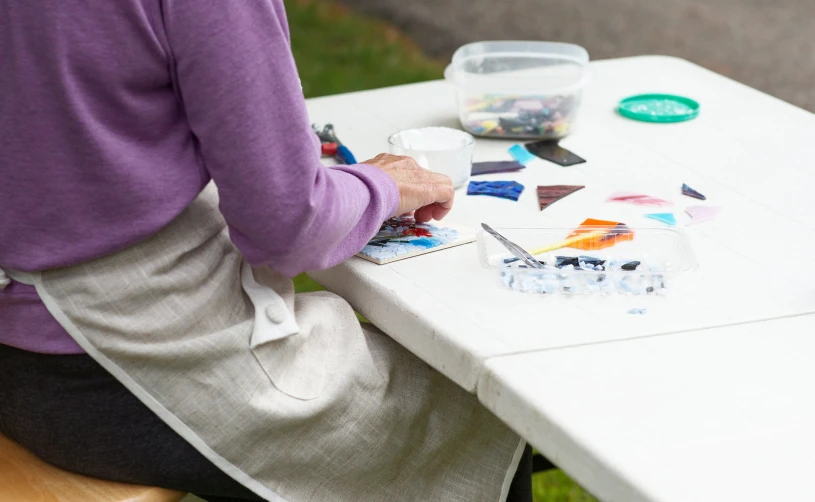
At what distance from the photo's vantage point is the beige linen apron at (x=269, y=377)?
107 centimetres

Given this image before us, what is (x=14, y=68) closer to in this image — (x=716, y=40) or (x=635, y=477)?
(x=635, y=477)

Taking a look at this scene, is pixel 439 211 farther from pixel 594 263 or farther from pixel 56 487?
pixel 56 487

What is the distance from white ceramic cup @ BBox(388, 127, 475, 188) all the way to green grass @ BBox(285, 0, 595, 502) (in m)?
2.62

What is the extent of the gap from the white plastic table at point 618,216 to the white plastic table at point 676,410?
0.12ft

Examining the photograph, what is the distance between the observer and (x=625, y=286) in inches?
45.4

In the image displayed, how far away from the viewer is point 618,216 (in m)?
1.34

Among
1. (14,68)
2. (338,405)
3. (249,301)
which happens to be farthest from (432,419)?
(14,68)

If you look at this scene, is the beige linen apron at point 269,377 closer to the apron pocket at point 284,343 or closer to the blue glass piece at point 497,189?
the apron pocket at point 284,343

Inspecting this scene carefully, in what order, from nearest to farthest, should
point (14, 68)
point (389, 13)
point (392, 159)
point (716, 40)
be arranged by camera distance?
1. point (14, 68)
2. point (392, 159)
3. point (716, 40)
4. point (389, 13)

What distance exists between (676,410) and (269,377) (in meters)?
0.44

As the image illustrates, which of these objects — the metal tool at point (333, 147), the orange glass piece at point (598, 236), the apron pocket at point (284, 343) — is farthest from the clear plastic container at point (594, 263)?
the metal tool at point (333, 147)

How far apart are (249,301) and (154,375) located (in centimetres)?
14

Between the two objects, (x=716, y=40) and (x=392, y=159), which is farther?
(x=716, y=40)

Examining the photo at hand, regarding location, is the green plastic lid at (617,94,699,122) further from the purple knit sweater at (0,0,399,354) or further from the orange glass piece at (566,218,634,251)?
the purple knit sweater at (0,0,399,354)
